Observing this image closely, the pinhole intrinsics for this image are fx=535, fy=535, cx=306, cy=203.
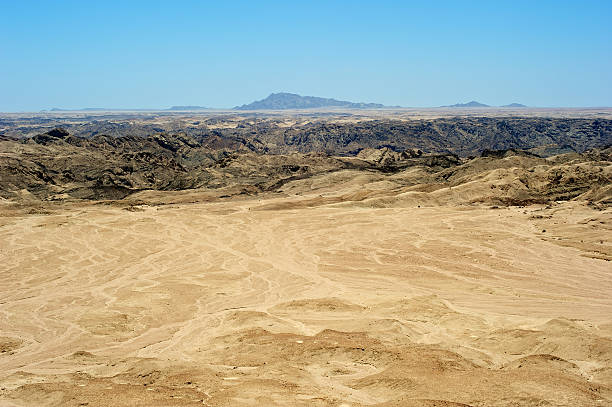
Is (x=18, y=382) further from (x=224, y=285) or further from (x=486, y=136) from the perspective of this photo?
(x=486, y=136)

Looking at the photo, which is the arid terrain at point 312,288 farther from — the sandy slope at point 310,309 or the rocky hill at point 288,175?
the rocky hill at point 288,175

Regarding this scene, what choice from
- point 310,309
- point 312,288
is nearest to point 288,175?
point 312,288

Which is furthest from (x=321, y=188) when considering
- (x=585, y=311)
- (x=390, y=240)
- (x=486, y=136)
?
(x=486, y=136)

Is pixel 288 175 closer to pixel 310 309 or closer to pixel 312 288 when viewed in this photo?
pixel 312 288

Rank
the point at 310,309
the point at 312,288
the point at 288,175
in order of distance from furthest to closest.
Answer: the point at 288,175, the point at 312,288, the point at 310,309

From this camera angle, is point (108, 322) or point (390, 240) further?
point (390, 240)
